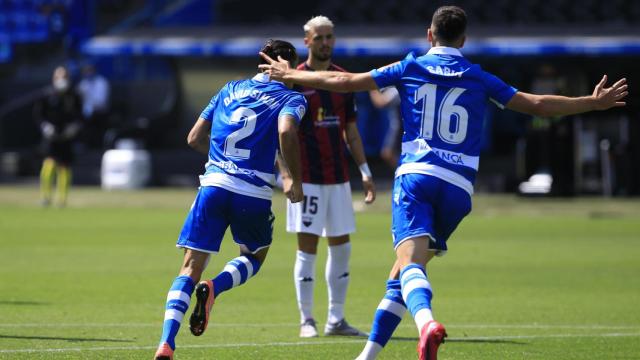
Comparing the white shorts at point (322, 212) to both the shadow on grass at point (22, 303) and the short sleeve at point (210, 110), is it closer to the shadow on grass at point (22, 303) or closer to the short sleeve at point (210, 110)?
the short sleeve at point (210, 110)

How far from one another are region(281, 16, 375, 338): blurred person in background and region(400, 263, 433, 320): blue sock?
295 cm

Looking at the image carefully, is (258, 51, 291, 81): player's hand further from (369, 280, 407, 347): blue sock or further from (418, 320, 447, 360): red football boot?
(418, 320, 447, 360): red football boot

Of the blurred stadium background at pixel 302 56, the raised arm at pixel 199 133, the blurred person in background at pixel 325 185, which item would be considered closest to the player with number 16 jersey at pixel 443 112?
the raised arm at pixel 199 133

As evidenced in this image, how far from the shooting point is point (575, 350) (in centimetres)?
1048

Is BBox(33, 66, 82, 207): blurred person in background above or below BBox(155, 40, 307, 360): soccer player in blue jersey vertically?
below

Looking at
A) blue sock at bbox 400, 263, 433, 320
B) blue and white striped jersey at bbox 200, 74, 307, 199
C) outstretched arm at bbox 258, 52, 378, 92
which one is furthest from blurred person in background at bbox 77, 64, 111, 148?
blue sock at bbox 400, 263, 433, 320

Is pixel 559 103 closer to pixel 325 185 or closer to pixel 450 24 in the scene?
pixel 450 24

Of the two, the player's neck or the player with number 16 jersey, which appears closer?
the player with number 16 jersey

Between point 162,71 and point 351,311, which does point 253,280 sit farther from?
point 162,71

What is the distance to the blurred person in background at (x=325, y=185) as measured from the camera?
1153 cm

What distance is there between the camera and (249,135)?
31.4 ft

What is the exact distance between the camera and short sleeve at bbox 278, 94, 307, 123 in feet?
31.1

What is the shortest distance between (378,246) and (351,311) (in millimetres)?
6934

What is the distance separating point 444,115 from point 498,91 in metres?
0.38
